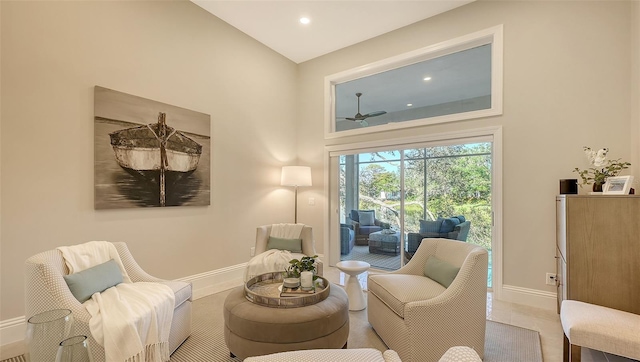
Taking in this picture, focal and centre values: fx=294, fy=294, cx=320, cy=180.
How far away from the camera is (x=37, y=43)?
2480 mm

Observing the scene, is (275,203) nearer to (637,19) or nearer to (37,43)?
(37,43)

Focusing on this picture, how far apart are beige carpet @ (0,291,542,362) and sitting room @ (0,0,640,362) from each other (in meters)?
0.02

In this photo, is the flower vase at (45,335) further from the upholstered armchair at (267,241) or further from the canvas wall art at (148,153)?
the upholstered armchair at (267,241)

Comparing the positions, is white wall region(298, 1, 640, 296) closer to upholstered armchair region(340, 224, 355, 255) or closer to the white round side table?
the white round side table

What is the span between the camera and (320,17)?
12.8 feet

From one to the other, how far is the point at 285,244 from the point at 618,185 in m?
3.19

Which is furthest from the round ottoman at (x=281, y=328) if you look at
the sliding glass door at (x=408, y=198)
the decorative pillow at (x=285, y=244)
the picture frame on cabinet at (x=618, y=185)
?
the sliding glass door at (x=408, y=198)

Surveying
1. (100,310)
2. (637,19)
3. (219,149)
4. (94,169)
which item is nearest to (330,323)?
(100,310)

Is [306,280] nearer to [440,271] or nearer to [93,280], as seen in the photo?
[440,271]

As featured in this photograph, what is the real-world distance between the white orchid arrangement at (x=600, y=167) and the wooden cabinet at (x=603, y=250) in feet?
1.90

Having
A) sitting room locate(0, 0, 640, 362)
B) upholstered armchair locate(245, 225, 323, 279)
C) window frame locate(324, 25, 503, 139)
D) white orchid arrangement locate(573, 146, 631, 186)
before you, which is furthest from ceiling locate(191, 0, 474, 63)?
upholstered armchair locate(245, 225, 323, 279)

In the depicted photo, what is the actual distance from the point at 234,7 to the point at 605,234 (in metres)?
4.38

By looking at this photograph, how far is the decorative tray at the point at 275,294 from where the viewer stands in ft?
6.59

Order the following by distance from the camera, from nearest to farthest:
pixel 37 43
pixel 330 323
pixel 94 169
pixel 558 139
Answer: pixel 330 323 < pixel 37 43 < pixel 94 169 < pixel 558 139
